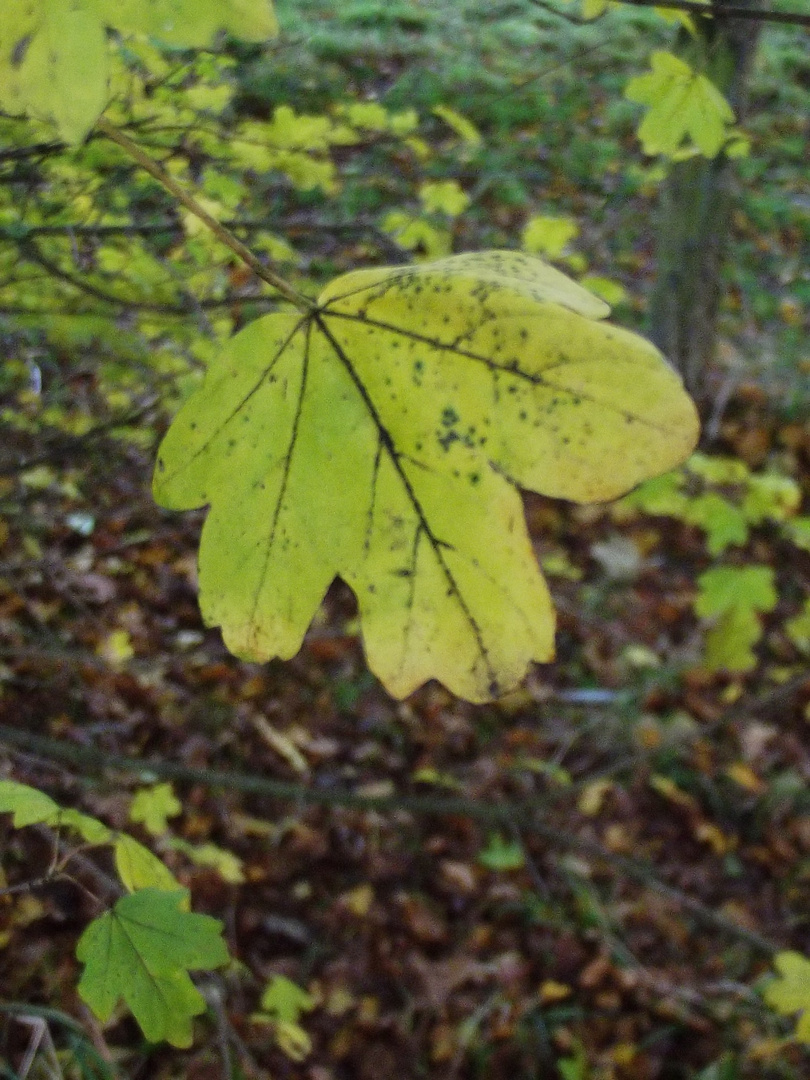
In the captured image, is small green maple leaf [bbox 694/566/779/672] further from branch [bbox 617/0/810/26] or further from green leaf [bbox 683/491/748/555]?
branch [bbox 617/0/810/26]

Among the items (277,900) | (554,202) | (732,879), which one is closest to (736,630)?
(732,879)

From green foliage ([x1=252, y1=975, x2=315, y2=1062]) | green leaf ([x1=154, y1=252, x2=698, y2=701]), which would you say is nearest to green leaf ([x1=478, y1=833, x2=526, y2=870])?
green foliage ([x1=252, y1=975, x2=315, y2=1062])

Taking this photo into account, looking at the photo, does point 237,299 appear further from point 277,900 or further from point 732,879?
point 732,879

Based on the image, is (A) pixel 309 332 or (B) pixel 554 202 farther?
(B) pixel 554 202

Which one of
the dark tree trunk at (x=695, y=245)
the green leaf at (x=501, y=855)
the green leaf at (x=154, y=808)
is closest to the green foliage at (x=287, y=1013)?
the green leaf at (x=154, y=808)

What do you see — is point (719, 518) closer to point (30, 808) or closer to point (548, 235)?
point (548, 235)
